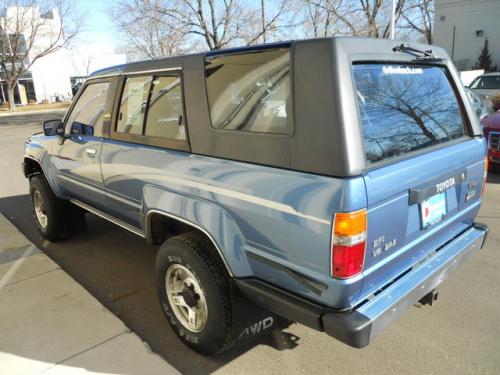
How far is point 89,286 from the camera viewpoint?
3852mm

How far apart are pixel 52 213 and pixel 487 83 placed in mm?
13070

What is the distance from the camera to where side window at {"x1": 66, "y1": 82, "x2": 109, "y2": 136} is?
12.0ft

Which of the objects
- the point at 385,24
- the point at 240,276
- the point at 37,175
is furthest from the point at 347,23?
the point at 240,276

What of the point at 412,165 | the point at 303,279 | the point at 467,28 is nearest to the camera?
the point at 303,279

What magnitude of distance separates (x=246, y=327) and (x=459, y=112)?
204cm

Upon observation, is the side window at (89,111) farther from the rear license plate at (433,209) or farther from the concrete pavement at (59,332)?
the rear license plate at (433,209)

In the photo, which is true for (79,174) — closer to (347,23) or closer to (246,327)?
(246,327)

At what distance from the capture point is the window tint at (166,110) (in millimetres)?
2811

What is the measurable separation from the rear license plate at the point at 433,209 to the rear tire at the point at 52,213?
3.65 m

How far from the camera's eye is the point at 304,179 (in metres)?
2.03

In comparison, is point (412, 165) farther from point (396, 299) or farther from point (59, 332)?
point (59, 332)

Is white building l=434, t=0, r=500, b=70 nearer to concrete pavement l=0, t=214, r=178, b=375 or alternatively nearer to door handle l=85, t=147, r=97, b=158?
door handle l=85, t=147, r=97, b=158

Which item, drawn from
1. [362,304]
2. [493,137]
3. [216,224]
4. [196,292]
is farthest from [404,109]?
[493,137]

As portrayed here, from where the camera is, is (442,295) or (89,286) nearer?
(442,295)
